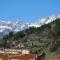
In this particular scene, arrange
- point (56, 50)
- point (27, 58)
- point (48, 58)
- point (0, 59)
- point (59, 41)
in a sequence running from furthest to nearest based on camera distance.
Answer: point (59, 41), point (56, 50), point (48, 58), point (27, 58), point (0, 59)

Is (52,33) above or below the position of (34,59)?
above

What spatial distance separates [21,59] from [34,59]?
5.28 ft

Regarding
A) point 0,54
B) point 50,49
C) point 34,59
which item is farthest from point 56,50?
point 0,54

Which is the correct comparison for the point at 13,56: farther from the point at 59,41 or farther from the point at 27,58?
the point at 59,41

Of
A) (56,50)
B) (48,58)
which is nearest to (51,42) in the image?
(56,50)

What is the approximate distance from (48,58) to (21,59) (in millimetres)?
7004

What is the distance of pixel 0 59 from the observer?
35312 mm

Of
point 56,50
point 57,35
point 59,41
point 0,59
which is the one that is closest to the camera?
point 0,59

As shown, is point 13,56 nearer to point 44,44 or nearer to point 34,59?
point 34,59

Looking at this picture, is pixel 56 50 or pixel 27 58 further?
pixel 56 50

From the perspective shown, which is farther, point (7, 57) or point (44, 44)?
point (44, 44)

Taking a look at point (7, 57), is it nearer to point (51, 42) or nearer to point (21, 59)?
point (21, 59)

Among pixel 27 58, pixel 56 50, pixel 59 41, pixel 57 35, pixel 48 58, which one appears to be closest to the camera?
pixel 27 58

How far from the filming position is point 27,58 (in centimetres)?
3766
